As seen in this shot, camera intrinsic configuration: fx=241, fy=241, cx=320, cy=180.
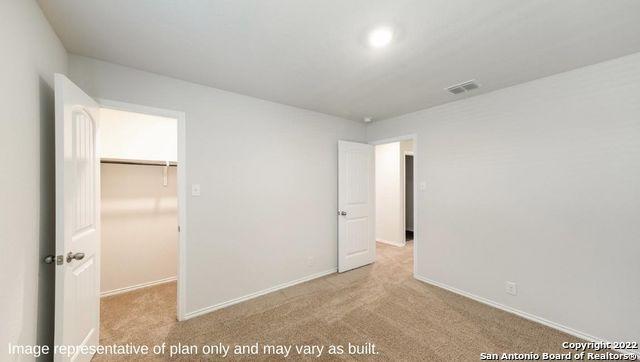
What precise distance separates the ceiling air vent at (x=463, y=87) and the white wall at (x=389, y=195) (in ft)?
8.02

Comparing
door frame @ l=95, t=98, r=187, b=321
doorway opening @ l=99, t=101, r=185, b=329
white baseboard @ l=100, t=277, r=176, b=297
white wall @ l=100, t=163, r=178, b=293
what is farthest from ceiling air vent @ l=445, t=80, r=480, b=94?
white baseboard @ l=100, t=277, r=176, b=297

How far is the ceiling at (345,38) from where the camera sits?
4.79 feet

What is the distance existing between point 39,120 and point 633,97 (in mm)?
4292

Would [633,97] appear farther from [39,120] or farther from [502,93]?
[39,120]

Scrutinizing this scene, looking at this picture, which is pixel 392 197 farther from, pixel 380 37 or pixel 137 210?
pixel 137 210

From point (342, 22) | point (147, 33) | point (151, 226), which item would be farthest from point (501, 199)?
point (151, 226)

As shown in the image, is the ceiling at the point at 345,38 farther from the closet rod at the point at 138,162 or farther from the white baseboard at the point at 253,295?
the white baseboard at the point at 253,295

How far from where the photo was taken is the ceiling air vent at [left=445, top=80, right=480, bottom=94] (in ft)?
8.16

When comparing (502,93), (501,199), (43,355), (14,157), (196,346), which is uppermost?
(502,93)

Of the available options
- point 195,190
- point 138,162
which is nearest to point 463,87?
point 195,190

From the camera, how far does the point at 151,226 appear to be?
3.27 metres

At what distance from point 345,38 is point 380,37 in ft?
0.82

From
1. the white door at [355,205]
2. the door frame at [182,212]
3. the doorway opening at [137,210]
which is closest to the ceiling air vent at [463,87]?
the white door at [355,205]

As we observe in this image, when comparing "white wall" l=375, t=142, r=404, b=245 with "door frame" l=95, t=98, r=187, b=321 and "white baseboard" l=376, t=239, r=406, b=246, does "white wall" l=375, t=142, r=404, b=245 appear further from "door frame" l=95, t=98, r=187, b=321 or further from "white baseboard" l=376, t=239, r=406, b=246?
"door frame" l=95, t=98, r=187, b=321
